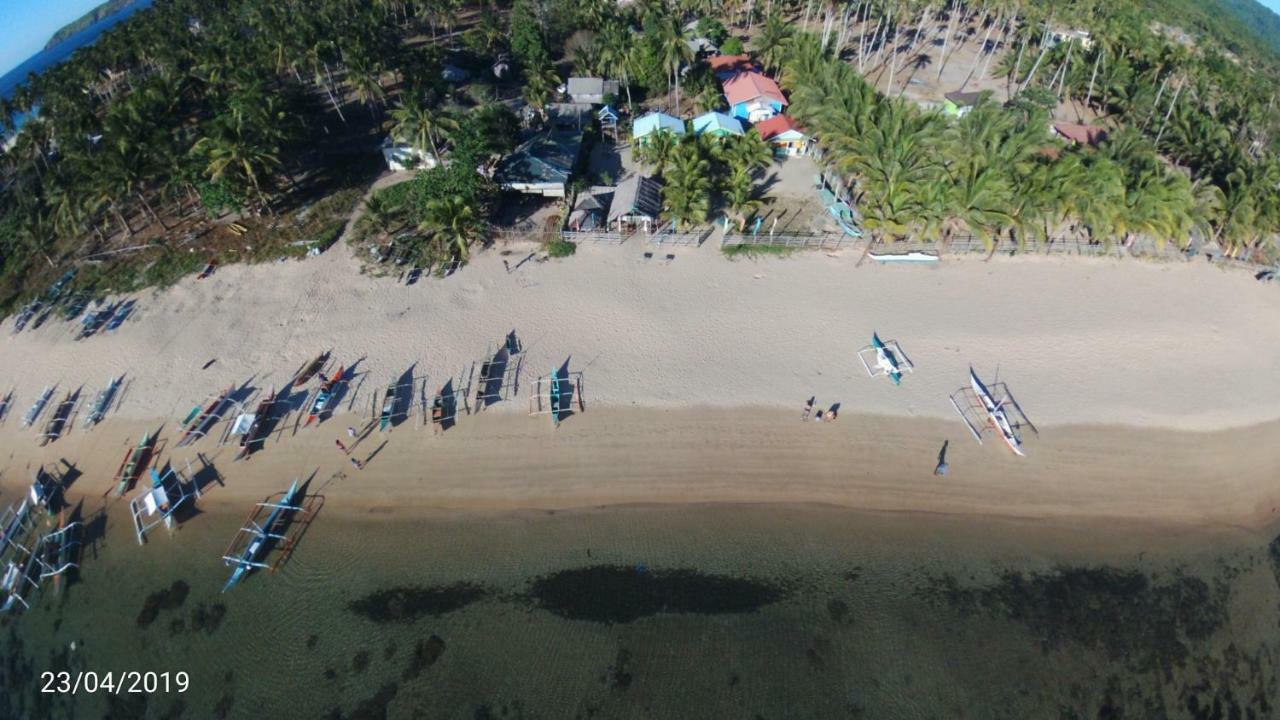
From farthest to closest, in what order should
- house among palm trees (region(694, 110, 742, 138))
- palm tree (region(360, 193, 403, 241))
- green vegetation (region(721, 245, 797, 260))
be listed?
house among palm trees (region(694, 110, 742, 138)) → palm tree (region(360, 193, 403, 241)) → green vegetation (region(721, 245, 797, 260))

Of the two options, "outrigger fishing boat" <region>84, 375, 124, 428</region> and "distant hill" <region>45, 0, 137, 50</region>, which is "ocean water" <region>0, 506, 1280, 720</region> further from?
"distant hill" <region>45, 0, 137, 50</region>

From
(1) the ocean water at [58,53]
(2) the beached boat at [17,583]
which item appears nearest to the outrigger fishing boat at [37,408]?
(2) the beached boat at [17,583]

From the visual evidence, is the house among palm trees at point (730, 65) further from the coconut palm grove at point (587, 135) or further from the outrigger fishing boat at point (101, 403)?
the outrigger fishing boat at point (101, 403)

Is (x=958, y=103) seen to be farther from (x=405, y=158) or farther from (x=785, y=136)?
(x=405, y=158)

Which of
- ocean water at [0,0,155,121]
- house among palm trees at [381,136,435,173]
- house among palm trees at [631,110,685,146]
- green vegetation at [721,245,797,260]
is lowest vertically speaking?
green vegetation at [721,245,797,260]

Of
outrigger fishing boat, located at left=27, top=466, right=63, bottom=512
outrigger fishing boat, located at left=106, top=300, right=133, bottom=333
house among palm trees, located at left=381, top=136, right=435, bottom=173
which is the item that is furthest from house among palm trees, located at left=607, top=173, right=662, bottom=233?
outrigger fishing boat, located at left=27, top=466, right=63, bottom=512

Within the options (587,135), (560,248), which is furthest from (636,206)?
(587,135)
